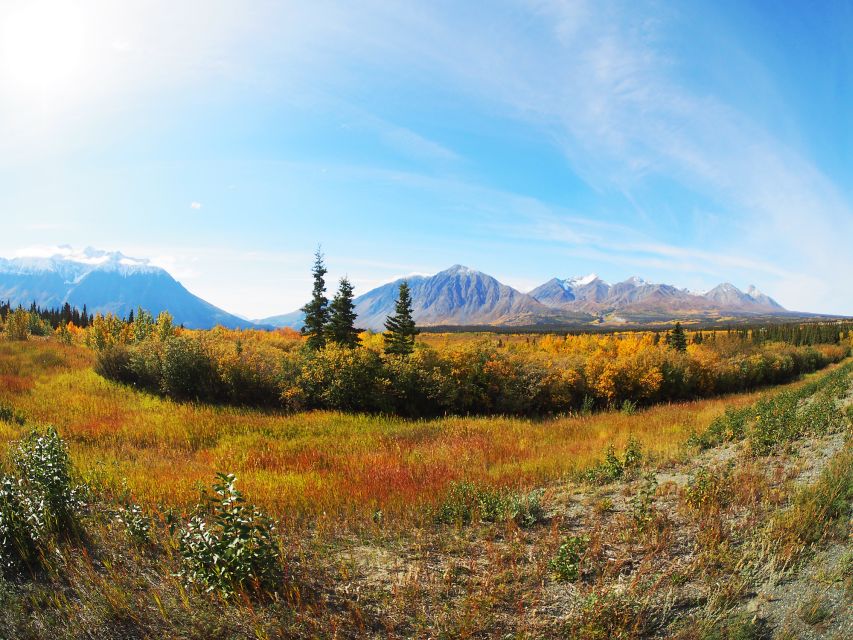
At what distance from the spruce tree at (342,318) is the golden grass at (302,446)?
17.3 metres

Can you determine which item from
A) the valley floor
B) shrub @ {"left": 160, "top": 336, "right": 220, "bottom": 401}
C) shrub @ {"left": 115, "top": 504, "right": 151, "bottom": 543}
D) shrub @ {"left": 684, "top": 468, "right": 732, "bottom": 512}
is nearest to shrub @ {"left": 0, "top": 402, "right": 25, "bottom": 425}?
the valley floor

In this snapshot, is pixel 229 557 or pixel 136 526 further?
pixel 136 526

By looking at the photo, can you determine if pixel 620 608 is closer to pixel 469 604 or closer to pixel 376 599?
pixel 469 604

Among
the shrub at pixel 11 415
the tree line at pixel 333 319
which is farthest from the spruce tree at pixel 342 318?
the shrub at pixel 11 415

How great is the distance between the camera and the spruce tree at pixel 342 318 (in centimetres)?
3588

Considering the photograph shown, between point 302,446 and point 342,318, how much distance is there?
79.5ft

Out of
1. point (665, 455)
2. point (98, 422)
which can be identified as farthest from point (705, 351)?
point (98, 422)

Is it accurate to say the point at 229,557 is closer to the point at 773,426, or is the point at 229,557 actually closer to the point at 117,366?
the point at 773,426

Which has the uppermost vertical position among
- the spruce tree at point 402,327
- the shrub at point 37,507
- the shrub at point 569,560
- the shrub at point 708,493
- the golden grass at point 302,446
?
the spruce tree at point 402,327

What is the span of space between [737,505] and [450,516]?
4.78 metres

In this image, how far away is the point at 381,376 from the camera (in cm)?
2202

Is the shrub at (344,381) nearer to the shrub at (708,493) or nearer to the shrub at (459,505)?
the shrub at (459,505)

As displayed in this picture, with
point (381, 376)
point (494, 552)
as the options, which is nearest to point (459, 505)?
point (494, 552)

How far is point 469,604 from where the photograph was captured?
4449mm
